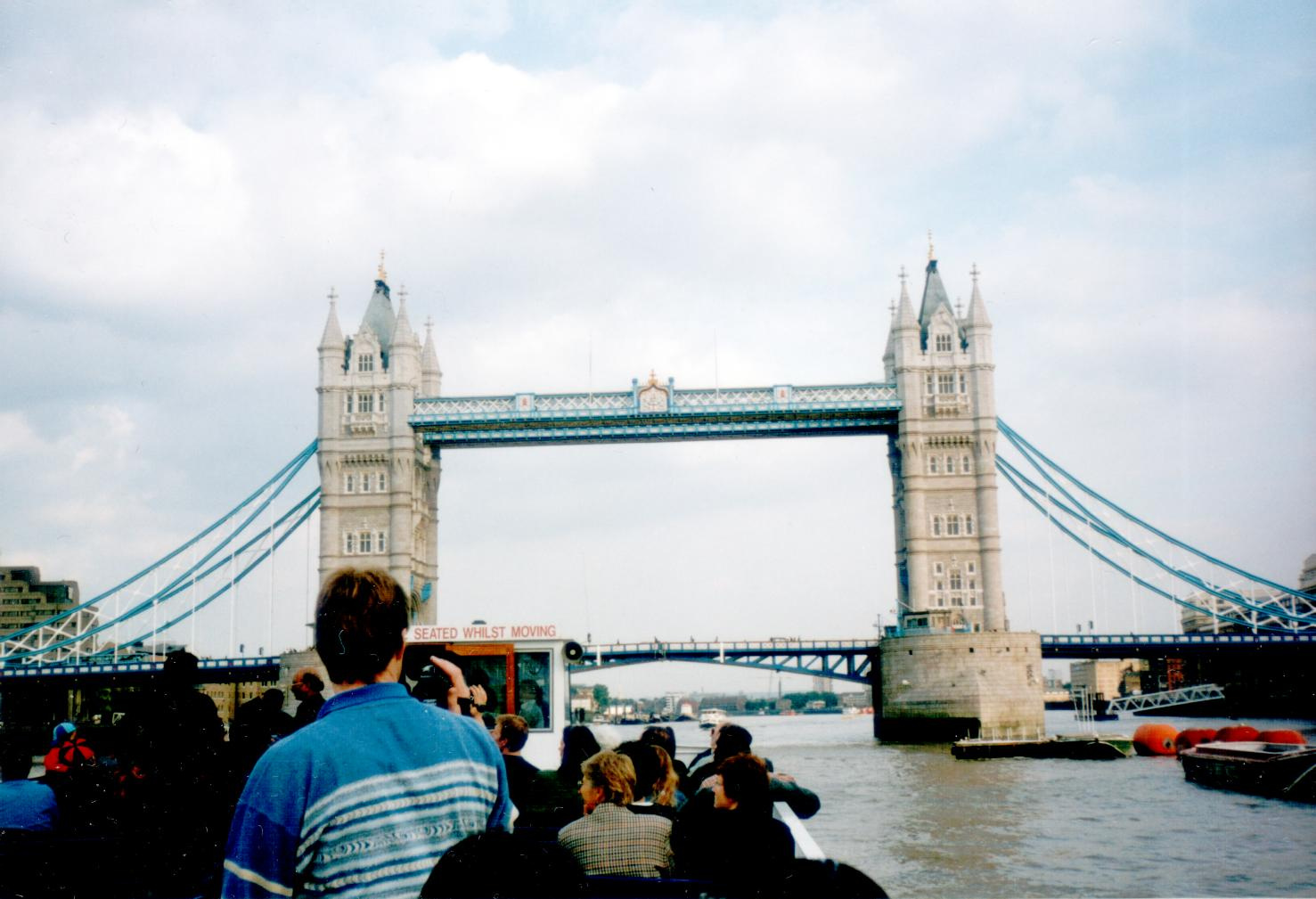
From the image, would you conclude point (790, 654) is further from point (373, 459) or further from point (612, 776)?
point (612, 776)

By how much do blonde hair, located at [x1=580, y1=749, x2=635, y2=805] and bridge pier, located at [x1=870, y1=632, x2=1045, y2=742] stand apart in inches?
1636

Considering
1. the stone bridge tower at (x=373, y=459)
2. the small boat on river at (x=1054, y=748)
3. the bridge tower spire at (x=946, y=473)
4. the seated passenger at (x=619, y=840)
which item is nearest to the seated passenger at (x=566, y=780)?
the seated passenger at (x=619, y=840)

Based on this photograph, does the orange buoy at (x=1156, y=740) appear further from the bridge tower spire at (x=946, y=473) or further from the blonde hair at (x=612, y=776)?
the blonde hair at (x=612, y=776)

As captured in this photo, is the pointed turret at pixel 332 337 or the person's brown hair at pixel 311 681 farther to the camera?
the pointed turret at pixel 332 337

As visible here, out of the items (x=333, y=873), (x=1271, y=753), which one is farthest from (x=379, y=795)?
(x=1271, y=753)

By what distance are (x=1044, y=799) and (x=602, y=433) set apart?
3011cm

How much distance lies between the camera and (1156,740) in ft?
116

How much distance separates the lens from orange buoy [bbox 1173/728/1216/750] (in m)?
33.2

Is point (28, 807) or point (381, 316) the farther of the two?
point (381, 316)

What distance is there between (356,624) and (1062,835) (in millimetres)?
16312

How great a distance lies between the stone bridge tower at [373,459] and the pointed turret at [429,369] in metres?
3.83

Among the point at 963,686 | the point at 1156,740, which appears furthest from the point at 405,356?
the point at 1156,740

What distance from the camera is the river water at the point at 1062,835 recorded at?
42.0 feet

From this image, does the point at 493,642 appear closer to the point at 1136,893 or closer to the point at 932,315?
the point at 1136,893
